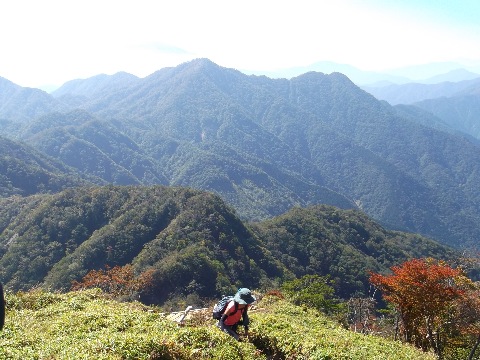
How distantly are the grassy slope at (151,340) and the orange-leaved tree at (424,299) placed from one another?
5.50m

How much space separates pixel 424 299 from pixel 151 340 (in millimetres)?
12848

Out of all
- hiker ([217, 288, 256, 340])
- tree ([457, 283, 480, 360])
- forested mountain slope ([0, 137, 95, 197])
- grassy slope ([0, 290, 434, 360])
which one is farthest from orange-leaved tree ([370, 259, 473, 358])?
forested mountain slope ([0, 137, 95, 197])

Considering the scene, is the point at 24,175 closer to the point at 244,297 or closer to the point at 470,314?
the point at 470,314

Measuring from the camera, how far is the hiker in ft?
27.6

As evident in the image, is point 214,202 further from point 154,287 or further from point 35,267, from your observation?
point 35,267

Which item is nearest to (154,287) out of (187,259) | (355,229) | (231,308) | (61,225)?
(187,259)

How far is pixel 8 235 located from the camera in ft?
222

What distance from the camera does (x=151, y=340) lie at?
700 centimetres

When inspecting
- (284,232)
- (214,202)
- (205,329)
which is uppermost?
(205,329)

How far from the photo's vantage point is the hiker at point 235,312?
27.6ft

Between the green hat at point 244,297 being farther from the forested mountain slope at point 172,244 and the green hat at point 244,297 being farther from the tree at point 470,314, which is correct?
the forested mountain slope at point 172,244

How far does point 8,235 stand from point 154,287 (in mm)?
36985

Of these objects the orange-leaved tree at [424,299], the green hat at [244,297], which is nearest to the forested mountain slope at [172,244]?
the orange-leaved tree at [424,299]

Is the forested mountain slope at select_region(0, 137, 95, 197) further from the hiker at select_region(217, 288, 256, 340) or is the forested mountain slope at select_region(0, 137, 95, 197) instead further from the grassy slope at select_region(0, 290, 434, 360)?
the hiker at select_region(217, 288, 256, 340)
